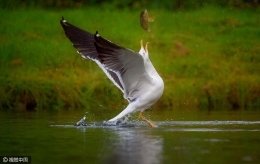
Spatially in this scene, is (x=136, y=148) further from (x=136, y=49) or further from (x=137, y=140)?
(x=136, y=49)

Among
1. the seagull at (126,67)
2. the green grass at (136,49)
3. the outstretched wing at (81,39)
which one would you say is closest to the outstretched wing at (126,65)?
the seagull at (126,67)

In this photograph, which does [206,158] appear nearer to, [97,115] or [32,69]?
[97,115]

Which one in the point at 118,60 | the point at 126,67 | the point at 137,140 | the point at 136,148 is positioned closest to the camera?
the point at 136,148

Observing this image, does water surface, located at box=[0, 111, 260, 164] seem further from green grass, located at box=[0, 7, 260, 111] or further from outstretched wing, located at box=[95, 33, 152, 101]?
green grass, located at box=[0, 7, 260, 111]

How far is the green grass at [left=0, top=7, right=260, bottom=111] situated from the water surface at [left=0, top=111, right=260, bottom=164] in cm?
231

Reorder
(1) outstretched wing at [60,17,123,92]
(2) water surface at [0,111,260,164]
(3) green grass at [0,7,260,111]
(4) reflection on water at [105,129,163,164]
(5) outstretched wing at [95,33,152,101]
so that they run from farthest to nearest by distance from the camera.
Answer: (3) green grass at [0,7,260,111] → (1) outstretched wing at [60,17,123,92] → (5) outstretched wing at [95,33,152,101] → (2) water surface at [0,111,260,164] → (4) reflection on water at [105,129,163,164]

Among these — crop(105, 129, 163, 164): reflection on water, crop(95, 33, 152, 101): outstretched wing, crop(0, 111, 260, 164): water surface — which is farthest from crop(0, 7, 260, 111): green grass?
crop(105, 129, 163, 164): reflection on water

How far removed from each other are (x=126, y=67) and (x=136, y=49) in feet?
23.2

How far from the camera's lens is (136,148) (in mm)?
11062

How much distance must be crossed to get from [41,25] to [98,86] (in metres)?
4.06

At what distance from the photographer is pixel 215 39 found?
71.3 feet

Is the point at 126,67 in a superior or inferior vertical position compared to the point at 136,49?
inferior

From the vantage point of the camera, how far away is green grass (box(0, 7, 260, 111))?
1834cm

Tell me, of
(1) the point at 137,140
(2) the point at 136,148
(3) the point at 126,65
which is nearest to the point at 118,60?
(3) the point at 126,65
